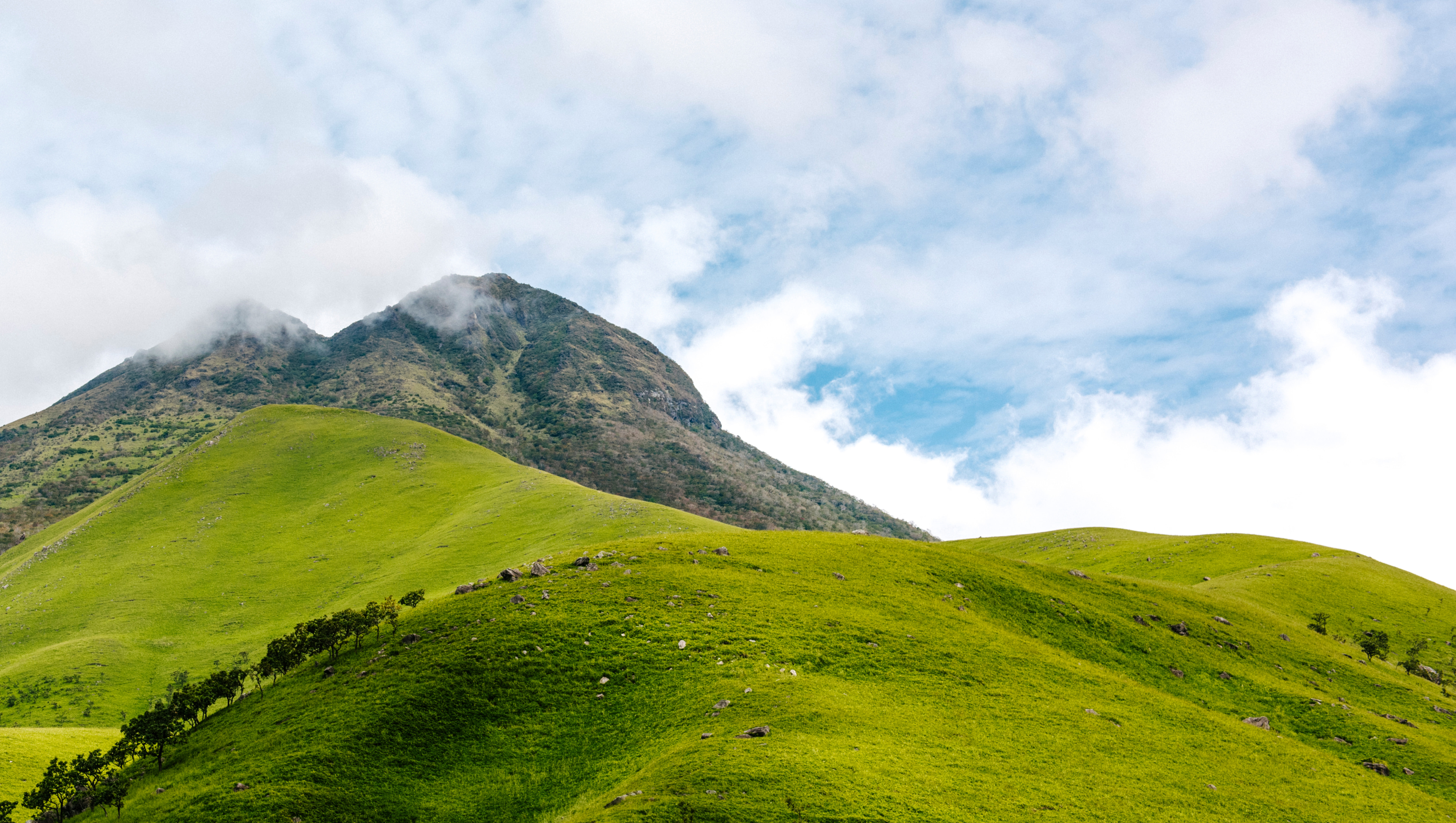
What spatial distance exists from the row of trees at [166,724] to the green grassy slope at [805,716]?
56.0 inches

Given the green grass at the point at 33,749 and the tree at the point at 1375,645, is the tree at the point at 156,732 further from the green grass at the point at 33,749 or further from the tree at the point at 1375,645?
the tree at the point at 1375,645

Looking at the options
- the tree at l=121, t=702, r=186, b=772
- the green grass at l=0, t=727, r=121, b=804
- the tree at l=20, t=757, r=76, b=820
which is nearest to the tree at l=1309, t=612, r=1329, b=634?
the tree at l=121, t=702, r=186, b=772

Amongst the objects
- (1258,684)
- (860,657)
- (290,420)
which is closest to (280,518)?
(290,420)

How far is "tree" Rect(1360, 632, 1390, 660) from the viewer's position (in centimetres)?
5988

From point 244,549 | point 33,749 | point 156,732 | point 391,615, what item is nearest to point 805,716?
point 391,615

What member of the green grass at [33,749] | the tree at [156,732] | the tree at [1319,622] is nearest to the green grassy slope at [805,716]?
the tree at [156,732]

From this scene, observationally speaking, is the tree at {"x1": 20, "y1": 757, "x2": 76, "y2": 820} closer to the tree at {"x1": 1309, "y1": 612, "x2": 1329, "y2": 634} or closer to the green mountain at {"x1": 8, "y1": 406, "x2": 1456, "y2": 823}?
the green mountain at {"x1": 8, "y1": 406, "x2": 1456, "y2": 823}

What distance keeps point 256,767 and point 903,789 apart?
30829 mm

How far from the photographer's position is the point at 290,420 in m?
186

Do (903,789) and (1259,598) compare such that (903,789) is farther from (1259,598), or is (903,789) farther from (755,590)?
(1259,598)

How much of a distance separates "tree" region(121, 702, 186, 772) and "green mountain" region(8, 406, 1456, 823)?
0.93 metres

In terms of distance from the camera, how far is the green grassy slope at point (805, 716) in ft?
94.2

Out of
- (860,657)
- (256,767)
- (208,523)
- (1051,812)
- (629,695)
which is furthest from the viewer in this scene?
(208,523)

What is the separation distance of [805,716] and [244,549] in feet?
418
